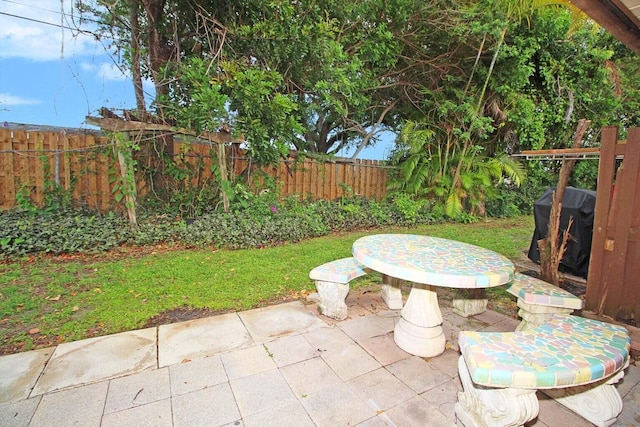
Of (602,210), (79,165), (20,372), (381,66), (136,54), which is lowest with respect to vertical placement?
(20,372)

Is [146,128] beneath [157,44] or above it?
beneath

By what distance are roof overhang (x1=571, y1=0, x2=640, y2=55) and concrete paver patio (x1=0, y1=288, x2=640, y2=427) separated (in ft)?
8.58

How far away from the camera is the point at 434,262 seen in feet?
6.98

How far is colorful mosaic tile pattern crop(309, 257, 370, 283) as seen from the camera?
8.64 ft

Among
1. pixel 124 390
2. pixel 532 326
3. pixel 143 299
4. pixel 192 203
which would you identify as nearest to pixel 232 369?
pixel 124 390

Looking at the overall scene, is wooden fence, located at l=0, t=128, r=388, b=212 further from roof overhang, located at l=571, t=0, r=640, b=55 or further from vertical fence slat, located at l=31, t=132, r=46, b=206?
roof overhang, located at l=571, t=0, r=640, b=55

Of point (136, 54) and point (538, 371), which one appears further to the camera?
point (136, 54)

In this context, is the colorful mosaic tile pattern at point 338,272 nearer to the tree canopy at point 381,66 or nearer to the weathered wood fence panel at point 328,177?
the tree canopy at point 381,66

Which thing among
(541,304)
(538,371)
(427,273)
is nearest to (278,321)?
(427,273)

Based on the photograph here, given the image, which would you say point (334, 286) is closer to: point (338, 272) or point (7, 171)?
point (338, 272)

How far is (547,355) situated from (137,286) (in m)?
3.59

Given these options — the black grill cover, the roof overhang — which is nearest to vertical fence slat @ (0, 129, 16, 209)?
the roof overhang

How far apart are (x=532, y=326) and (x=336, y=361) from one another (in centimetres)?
151

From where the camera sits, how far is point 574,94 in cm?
752
